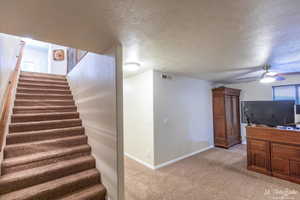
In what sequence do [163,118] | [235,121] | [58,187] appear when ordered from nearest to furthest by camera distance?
[58,187], [163,118], [235,121]

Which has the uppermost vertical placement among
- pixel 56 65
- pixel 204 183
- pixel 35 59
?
pixel 35 59

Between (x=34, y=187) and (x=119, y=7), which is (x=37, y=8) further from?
(x=34, y=187)

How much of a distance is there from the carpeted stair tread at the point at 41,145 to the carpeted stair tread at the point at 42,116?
22.6 inches

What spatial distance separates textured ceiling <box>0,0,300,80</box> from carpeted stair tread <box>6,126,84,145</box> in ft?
5.44

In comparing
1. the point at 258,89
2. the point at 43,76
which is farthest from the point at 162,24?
the point at 258,89

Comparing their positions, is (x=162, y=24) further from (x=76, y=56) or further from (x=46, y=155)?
(x=76, y=56)

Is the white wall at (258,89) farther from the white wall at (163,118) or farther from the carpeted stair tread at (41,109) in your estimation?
the carpeted stair tread at (41,109)

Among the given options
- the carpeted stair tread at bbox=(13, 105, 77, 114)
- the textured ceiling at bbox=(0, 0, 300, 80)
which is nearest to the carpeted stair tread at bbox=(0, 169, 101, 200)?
the carpeted stair tread at bbox=(13, 105, 77, 114)

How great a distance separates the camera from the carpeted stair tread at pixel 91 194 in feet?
6.06

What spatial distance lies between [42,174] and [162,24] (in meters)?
2.46

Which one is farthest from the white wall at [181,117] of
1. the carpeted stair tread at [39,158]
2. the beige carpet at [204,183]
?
the carpeted stair tread at [39,158]

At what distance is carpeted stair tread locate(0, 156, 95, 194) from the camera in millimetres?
1740

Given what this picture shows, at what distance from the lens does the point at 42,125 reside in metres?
2.60

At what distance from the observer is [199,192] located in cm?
235
